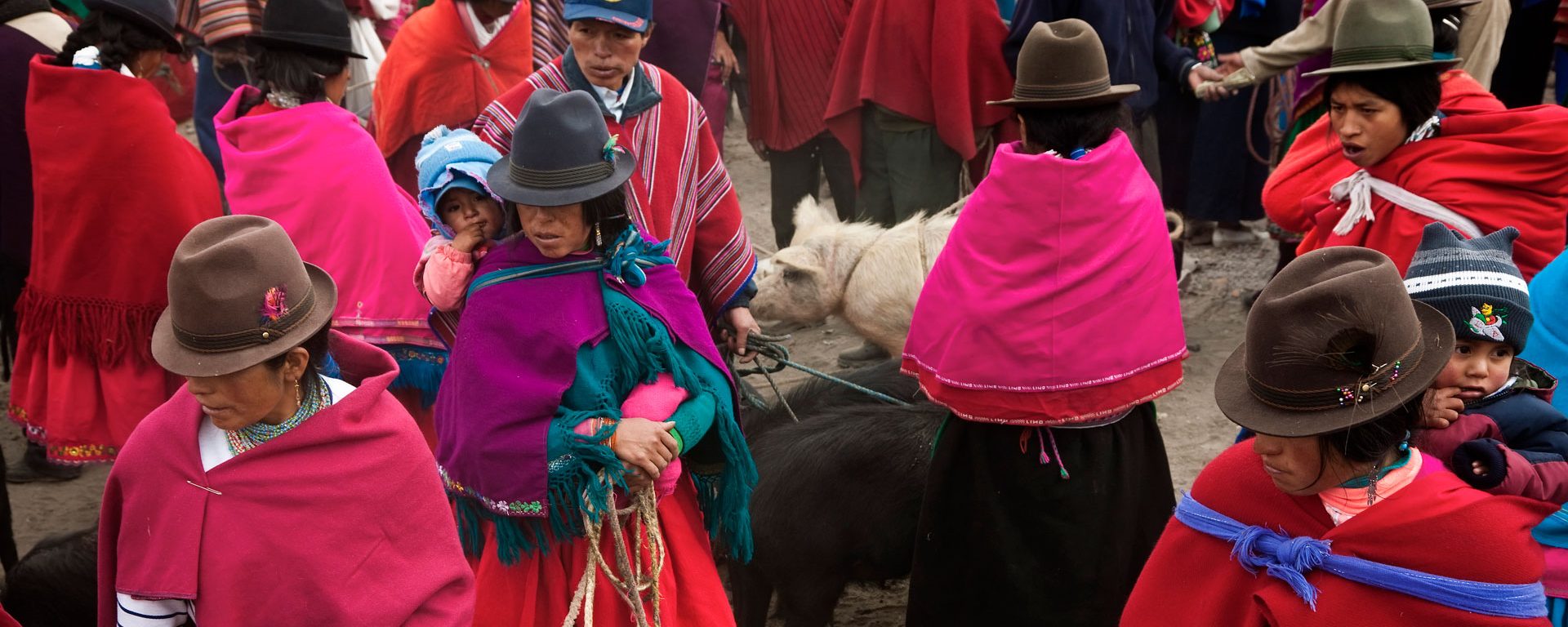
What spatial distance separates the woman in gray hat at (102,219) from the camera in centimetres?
456

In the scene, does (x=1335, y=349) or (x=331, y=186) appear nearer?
(x=1335, y=349)

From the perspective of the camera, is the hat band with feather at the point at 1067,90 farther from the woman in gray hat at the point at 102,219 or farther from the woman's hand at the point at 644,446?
the woman in gray hat at the point at 102,219

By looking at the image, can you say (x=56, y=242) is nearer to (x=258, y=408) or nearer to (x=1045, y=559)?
(x=258, y=408)

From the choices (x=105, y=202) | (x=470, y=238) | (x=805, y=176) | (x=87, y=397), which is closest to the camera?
(x=470, y=238)

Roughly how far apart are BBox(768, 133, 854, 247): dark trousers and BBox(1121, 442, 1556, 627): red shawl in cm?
535

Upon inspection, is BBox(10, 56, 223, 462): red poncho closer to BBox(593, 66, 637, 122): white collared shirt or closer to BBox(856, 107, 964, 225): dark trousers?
BBox(593, 66, 637, 122): white collared shirt

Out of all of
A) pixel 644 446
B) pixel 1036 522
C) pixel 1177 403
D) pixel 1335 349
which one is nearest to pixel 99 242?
pixel 644 446

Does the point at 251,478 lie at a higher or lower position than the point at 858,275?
higher

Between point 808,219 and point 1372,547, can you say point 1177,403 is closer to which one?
point 808,219

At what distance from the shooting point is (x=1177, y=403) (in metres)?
Result: 6.40

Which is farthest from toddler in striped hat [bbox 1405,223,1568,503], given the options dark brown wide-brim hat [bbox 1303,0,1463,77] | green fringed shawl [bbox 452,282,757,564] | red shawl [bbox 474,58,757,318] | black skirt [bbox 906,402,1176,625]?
red shawl [bbox 474,58,757,318]

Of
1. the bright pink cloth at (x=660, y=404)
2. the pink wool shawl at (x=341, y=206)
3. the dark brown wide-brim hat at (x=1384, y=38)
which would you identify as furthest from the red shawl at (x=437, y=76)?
the dark brown wide-brim hat at (x=1384, y=38)

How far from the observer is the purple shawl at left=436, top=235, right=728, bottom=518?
9.80 feet

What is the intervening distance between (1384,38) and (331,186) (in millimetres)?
3147
